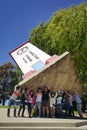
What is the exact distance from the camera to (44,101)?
22031 mm

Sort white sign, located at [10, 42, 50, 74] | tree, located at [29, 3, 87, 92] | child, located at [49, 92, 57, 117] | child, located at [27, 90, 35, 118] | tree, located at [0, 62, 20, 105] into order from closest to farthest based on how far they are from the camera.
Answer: child, located at [27, 90, 35, 118], child, located at [49, 92, 57, 117], white sign, located at [10, 42, 50, 74], tree, located at [29, 3, 87, 92], tree, located at [0, 62, 20, 105]

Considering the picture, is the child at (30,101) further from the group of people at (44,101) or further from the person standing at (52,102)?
the person standing at (52,102)

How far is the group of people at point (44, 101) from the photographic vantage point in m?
22.0

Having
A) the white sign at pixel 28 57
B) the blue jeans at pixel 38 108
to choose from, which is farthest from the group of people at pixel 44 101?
the white sign at pixel 28 57

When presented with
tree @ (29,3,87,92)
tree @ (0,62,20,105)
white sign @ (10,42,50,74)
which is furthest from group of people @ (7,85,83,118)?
tree @ (0,62,20,105)

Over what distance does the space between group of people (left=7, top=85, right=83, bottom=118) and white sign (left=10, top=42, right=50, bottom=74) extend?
230cm

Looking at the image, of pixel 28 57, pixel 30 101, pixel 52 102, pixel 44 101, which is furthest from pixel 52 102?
pixel 28 57

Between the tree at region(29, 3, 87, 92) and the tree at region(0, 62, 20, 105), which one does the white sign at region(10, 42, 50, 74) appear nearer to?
the tree at region(29, 3, 87, 92)

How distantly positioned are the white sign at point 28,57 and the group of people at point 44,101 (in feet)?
7.55

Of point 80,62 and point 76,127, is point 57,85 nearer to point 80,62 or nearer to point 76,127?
point 76,127

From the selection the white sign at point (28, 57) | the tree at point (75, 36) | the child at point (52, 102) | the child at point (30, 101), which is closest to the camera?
the child at point (30, 101)

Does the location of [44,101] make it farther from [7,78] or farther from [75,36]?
[7,78]

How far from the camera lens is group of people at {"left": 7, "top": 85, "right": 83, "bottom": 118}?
72.3ft

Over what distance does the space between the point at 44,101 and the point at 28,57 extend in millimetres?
4846
